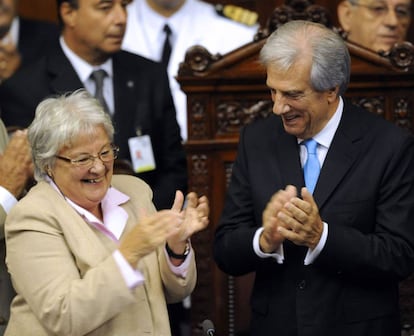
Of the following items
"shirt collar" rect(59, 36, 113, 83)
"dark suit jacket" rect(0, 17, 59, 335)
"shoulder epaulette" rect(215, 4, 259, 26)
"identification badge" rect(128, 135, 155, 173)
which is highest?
"shoulder epaulette" rect(215, 4, 259, 26)

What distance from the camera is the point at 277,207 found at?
3.35 m

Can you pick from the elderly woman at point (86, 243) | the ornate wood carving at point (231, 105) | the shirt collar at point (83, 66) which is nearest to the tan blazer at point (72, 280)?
the elderly woman at point (86, 243)

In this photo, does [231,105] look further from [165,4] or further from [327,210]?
[165,4]

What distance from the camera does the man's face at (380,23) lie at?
5.21 meters

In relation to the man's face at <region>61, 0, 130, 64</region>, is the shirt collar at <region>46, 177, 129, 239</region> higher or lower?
lower

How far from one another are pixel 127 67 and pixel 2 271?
1.37 m

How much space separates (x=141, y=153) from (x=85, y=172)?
4.24 ft

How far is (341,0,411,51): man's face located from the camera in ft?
17.1

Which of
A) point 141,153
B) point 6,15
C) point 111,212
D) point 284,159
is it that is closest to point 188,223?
point 111,212

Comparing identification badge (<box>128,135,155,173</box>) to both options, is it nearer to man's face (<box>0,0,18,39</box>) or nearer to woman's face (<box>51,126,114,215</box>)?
woman's face (<box>51,126,114,215</box>)

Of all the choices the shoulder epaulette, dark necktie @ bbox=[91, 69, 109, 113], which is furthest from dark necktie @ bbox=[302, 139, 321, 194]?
the shoulder epaulette

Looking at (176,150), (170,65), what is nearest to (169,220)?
(176,150)

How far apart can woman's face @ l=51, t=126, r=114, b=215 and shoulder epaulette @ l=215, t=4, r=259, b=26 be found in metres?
2.47

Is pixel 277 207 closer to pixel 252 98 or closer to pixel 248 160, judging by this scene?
pixel 248 160
